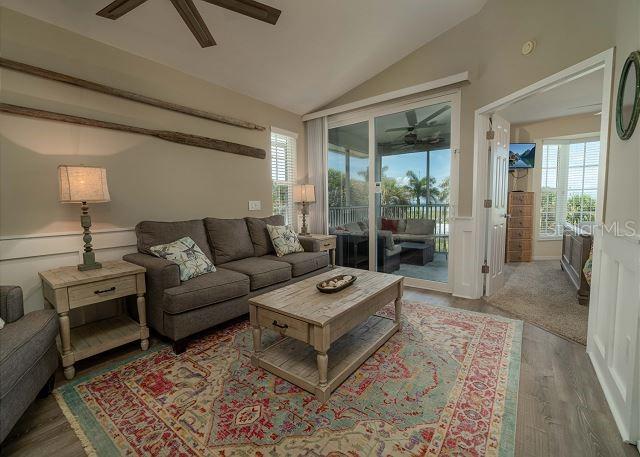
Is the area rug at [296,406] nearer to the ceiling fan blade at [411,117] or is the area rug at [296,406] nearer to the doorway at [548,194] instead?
the doorway at [548,194]

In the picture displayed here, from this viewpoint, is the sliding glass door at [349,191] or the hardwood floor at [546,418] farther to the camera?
the sliding glass door at [349,191]

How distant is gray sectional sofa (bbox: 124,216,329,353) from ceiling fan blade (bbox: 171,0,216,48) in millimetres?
1623

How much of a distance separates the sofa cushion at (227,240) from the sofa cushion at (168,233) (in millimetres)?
72

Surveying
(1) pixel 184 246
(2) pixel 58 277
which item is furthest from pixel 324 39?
(2) pixel 58 277

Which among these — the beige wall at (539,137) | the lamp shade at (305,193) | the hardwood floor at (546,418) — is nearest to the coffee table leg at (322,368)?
the hardwood floor at (546,418)

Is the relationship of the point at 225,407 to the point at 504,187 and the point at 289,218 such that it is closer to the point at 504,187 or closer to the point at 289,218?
the point at 289,218

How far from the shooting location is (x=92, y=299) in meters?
1.95

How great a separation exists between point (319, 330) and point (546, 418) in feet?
4.16

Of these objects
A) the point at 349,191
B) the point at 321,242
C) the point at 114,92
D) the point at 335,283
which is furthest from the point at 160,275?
the point at 349,191

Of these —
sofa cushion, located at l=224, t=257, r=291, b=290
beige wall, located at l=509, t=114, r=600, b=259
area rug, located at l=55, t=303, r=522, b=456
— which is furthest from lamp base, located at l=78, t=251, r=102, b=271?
beige wall, located at l=509, t=114, r=600, b=259

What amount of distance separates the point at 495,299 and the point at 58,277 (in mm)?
4018

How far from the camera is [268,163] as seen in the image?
13.3 feet

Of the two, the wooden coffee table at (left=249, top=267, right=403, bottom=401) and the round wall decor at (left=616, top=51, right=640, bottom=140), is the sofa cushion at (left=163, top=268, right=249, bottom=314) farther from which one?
the round wall decor at (left=616, top=51, right=640, bottom=140)

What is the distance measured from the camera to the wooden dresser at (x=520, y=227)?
5238mm
